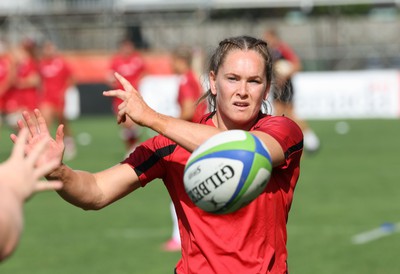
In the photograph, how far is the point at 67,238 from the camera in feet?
33.9

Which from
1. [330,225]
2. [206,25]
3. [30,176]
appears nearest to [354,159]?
[330,225]

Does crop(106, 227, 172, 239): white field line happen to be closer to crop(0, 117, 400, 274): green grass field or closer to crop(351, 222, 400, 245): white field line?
crop(0, 117, 400, 274): green grass field

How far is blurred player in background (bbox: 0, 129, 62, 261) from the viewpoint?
2.86 meters

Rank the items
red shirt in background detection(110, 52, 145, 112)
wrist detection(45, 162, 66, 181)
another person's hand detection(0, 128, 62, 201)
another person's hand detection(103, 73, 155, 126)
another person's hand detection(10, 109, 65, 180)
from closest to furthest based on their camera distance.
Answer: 1. another person's hand detection(0, 128, 62, 201)
2. another person's hand detection(103, 73, 155, 126)
3. another person's hand detection(10, 109, 65, 180)
4. wrist detection(45, 162, 66, 181)
5. red shirt in background detection(110, 52, 145, 112)

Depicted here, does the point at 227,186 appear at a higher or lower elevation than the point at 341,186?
higher

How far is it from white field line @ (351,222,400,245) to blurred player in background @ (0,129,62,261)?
23.5 ft

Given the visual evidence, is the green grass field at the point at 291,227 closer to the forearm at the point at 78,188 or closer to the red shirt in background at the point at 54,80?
the red shirt in background at the point at 54,80

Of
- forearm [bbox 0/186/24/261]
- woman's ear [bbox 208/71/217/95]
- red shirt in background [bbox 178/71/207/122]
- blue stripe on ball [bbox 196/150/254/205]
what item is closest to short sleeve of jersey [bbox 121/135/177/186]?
woman's ear [bbox 208/71/217/95]

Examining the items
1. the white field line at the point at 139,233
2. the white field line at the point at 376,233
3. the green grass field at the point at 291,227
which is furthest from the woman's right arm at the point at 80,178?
the white field line at the point at 139,233

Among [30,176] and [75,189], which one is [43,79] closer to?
[75,189]

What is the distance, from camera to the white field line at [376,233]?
995 centimetres

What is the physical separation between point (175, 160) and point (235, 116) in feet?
1.27

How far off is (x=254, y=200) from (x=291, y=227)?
252 inches

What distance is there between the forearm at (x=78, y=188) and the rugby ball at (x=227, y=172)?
746 millimetres
